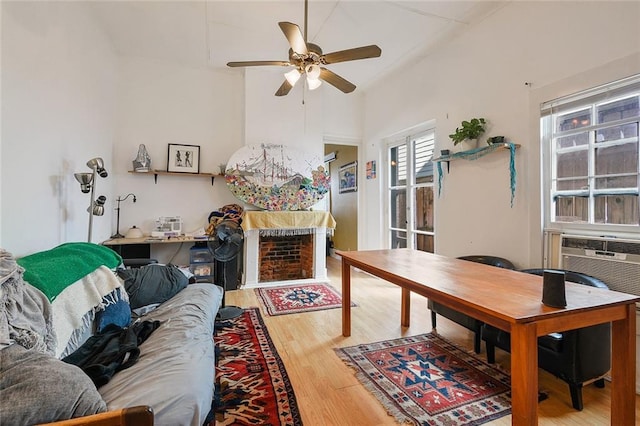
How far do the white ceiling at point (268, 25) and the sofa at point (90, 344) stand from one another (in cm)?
254

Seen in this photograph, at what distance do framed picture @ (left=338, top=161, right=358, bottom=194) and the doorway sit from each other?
41 mm

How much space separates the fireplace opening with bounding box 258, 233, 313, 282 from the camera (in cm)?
430

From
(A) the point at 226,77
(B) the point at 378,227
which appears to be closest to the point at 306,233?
(B) the point at 378,227

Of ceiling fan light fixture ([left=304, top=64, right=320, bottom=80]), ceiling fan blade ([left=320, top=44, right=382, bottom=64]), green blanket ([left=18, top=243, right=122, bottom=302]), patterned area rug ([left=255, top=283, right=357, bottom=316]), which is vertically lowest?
patterned area rug ([left=255, top=283, right=357, bottom=316])

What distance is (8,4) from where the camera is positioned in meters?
1.66

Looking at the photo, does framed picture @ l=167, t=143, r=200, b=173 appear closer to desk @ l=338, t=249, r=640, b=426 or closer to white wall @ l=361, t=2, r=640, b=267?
white wall @ l=361, t=2, r=640, b=267

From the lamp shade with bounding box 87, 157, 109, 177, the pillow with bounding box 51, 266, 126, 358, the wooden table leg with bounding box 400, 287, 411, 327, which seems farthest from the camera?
the wooden table leg with bounding box 400, 287, 411, 327

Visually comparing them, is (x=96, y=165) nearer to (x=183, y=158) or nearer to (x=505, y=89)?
(x=183, y=158)

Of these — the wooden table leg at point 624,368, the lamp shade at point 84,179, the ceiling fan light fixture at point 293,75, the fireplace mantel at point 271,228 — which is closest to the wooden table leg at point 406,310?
the wooden table leg at point 624,368

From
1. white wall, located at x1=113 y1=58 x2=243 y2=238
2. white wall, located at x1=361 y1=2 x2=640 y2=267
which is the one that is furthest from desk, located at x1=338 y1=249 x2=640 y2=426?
white wall, located at x1=113 y1=58 x2=243 y2=238

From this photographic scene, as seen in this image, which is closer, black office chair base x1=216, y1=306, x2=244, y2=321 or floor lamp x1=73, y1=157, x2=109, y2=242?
floor lamp x1=73, y1=157, x2=109, y2=242

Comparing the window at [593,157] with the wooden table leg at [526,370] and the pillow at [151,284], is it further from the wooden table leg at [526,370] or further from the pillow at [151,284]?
the pillow at [151,284]

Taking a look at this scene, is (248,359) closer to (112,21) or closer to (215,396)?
(215,396)

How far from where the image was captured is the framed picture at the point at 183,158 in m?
4.12
